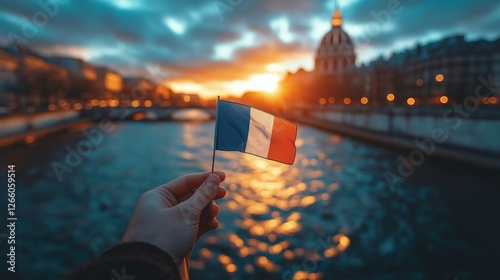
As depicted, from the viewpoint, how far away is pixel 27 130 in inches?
1180

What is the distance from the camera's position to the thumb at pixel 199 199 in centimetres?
194

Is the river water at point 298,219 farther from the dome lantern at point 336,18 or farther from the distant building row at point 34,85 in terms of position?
the dome lantern at point 336,18

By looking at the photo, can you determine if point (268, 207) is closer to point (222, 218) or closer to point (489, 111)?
point (222, 218)

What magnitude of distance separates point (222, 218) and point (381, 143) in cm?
2307

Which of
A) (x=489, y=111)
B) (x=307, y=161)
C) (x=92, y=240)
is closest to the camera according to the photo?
(x=92, y=240)

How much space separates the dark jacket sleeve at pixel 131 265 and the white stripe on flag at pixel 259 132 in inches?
60.3

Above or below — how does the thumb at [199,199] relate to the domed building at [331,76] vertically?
below

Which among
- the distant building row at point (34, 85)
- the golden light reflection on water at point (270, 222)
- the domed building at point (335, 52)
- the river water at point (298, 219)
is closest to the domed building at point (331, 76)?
the domed building at point (335, 52)

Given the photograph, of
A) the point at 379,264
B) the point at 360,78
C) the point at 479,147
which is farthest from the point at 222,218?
the point at 360,78

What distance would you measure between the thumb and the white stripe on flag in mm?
608

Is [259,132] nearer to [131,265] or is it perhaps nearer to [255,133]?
[255,133]

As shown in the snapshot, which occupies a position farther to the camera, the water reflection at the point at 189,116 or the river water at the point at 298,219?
the water reflection at the point at 189,116

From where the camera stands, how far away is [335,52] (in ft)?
351

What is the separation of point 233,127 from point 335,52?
11481cm
